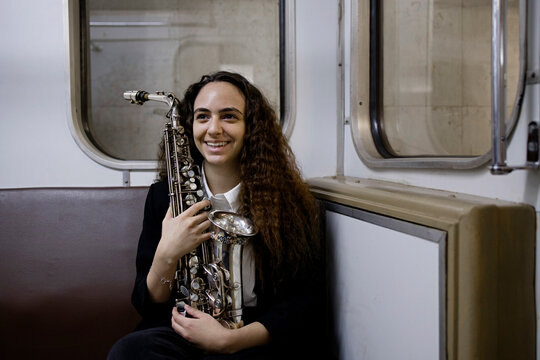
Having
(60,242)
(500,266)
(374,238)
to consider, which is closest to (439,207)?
(500,266)

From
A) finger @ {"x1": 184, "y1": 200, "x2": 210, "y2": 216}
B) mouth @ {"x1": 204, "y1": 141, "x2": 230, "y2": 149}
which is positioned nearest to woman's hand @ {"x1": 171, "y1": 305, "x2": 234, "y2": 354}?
finger @ {"x1": 184, "y1": 200, "x2": 210, "y2": 216}

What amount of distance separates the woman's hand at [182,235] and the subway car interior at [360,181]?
20.3 inches

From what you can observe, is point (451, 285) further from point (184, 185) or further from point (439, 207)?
point (184, 185)

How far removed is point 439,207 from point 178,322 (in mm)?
941

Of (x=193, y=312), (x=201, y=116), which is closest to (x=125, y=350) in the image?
(x=193, y=312)

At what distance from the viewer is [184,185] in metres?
1.65

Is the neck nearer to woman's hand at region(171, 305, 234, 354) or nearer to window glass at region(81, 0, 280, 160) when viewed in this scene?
woman's hand at region(171, 305, 234, 354)

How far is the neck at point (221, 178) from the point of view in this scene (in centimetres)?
170

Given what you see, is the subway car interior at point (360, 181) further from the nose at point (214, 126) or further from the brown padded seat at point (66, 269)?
the nose at point (214, 126)

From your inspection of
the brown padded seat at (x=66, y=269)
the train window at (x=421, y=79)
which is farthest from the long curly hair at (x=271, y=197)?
the brown padded seat at (x=66, y=269)

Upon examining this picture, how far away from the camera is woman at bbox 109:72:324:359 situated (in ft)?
4.74

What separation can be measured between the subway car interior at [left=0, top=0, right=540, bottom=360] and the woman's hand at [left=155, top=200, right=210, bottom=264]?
1.69 ft

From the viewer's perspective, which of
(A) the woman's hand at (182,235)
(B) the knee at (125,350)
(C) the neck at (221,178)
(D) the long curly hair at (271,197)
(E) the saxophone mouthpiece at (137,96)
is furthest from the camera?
(E) the saxophone mouthpiece at (137,96)

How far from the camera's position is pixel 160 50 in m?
3.62
